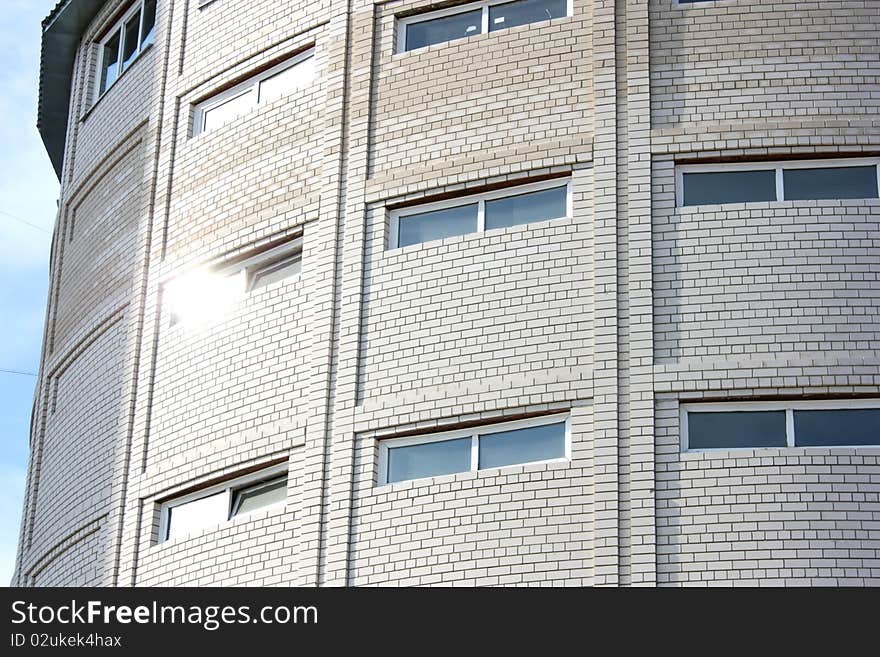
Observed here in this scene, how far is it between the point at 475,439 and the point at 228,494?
2.98 metres

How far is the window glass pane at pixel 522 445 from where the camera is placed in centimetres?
1730

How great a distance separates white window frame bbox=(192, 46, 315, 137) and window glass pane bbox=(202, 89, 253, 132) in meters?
0.02

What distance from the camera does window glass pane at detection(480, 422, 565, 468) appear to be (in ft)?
56.7

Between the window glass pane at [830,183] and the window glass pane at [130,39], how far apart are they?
32.7 feet

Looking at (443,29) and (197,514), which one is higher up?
(443,29)

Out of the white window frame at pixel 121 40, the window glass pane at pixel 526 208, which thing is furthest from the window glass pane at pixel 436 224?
the white window frame at pixel 121 40

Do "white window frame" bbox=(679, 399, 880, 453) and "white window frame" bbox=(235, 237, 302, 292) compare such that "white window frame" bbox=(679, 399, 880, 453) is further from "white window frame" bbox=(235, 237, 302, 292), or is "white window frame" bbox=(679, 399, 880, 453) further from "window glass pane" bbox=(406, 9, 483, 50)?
"window glass pane" bbox=(406, 9, 483, 50)

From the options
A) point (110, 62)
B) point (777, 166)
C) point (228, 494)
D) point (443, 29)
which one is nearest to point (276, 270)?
point (228, 494)

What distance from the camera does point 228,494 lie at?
18.9 meters

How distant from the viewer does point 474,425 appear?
17.7 m

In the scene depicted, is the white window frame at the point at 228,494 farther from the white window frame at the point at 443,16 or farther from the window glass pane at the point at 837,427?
the window glass pane at the point at 837,427

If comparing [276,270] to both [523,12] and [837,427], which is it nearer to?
[523,12]

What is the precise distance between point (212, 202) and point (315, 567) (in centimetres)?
532

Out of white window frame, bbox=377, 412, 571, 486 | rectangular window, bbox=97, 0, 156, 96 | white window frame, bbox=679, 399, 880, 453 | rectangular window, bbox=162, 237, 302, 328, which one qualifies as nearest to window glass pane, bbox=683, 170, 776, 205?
white window frame, bbox=679, 399, 880, 453
